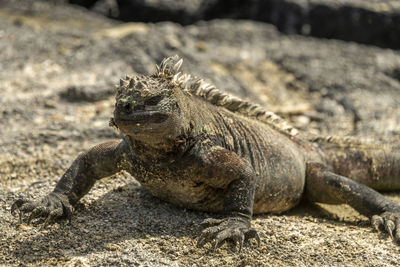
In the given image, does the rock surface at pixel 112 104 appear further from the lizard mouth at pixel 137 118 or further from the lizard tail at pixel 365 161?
the lizard mouth at pixel 137 118

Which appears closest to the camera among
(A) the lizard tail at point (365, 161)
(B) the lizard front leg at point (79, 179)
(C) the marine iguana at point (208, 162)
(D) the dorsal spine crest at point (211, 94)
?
(C) the marine iguana at point (208, 162)

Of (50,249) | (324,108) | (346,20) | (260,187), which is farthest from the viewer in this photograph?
(346,20)

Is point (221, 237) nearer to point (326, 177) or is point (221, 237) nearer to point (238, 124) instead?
point (238, 124)

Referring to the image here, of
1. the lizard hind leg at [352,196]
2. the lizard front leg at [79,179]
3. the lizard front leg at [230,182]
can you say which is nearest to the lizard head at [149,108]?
the lizard front leg at [230,182]

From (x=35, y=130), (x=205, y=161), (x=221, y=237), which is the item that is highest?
(x=205, y=161)

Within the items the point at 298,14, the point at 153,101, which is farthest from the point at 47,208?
the point at 298,14

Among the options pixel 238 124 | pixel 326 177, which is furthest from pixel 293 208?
pixel 238 124

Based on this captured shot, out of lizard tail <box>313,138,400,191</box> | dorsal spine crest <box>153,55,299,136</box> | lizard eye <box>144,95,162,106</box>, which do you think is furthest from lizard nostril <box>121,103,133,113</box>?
lizard tail <box>313,138,400,191</box>
